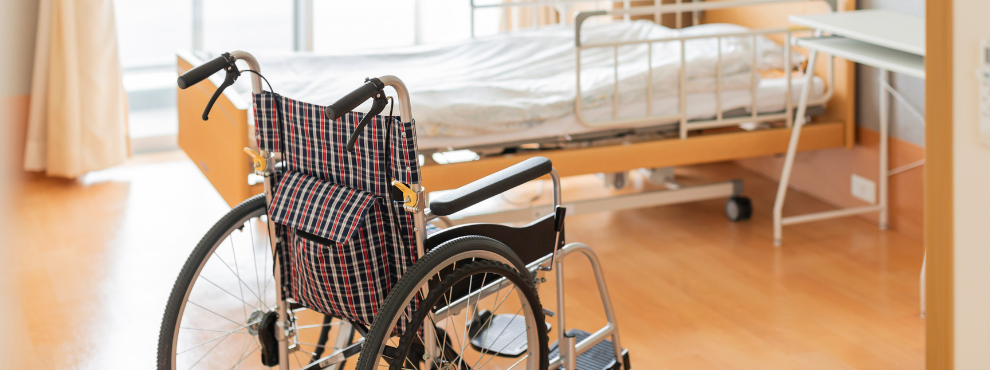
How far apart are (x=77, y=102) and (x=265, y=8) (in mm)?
1267

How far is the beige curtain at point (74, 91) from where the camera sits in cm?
364

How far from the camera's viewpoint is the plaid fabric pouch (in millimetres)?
1415

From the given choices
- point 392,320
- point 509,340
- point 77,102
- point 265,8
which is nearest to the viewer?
point 392,320

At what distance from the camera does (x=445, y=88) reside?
284cm

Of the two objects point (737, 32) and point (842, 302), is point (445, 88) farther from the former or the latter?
point (842, 302)

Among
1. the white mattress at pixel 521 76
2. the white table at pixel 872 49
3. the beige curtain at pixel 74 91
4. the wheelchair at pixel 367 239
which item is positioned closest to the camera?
the wheelchair at pixel 367 239

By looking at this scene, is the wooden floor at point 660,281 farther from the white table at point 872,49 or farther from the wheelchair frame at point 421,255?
the wheelchair frame at point 421,255

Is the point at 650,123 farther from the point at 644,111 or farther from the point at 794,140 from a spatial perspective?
the point at 794,140

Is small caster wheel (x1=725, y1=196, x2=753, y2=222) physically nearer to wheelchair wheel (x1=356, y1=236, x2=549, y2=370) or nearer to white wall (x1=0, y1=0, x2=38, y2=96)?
wheelchair wheel (x1=356, y1=236, x2=549, y2=370)

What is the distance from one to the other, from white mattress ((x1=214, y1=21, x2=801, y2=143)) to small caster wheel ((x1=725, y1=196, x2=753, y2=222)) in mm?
411

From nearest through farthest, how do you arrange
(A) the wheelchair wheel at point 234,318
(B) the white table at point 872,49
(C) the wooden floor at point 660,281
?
(A) the wheelchair wheel at point 234,318, (C) the wooden floor at point 660,281, (B) the white table at point 872,49

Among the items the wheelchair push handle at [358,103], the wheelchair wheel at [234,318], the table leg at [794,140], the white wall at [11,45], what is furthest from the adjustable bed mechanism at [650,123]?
the white wall at [11,45]

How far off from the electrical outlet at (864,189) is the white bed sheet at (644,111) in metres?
0.39
